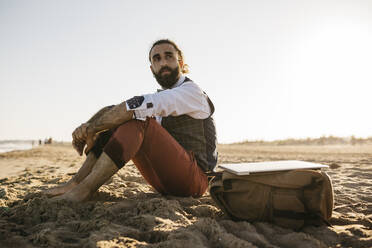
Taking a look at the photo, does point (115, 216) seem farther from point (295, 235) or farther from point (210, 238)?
point (295, 235)

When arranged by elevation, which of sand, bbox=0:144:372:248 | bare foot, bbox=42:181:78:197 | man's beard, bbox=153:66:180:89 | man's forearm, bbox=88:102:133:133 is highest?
man's beard, bbox=153:66:180:89

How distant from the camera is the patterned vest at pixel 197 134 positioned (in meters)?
2.24

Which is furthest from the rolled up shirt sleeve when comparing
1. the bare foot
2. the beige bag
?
the bare foot

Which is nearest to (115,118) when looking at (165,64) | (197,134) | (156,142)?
(156,142)

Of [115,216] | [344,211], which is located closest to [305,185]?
[344,211]

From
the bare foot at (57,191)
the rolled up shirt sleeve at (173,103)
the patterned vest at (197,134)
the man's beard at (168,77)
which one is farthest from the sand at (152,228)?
the man's beard at (168,77)

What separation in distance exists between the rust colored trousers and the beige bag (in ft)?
1.56

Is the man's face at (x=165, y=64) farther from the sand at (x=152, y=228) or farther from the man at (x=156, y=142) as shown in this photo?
the sand at (x=152, y=228)

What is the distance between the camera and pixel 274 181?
1544 mm

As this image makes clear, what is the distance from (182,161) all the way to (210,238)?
735 millimetres

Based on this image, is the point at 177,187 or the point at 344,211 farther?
the point at 177,187

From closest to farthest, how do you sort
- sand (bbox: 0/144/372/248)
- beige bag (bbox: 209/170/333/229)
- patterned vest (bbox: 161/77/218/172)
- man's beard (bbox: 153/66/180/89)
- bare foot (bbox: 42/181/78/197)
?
sand (bbox: 0/144/372/248), beige bag (bbox: 209/170/333/229), bare foot (bbox: 42/181/78/197), patterned vest (bbox: 161/77/218/172), man's beard (bbox: 153/66/180/89)

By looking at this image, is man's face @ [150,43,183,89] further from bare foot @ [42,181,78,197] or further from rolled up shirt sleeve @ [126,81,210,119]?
bare foot @ [42,181,78,197]

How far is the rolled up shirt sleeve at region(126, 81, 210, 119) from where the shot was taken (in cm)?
189
